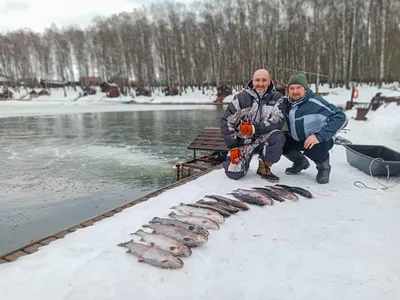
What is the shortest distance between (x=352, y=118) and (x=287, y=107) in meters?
10.9

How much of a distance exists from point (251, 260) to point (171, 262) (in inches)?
25.8

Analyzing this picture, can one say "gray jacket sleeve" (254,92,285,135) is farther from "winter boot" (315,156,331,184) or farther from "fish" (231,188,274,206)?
"fish" (231,188,274,206)

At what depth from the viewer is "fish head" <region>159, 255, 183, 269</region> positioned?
2.47m

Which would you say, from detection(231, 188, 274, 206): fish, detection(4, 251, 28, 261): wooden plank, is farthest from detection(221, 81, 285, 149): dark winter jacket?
detection(4, 251, 28, 261): wooden plank

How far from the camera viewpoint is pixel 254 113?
4699mm

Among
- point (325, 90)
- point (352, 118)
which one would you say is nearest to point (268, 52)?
point (325, 90)

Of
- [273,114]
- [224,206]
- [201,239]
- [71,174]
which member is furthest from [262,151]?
[71,174]

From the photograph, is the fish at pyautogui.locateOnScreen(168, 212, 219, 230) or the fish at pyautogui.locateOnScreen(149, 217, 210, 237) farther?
the fish at pyautogui.locateOnScreen(168, 212, 219, 230)

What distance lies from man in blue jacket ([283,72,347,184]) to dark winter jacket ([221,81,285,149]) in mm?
198

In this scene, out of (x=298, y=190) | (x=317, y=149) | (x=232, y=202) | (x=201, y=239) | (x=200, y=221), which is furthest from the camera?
(x=317, y=149)

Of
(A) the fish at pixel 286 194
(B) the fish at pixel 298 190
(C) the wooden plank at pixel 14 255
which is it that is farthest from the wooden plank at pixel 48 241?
(B) the fish at pixel 298 190

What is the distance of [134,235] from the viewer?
307 centimetres

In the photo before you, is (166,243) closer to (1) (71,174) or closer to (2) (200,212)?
(2) (200,212)

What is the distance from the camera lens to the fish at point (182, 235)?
282cm
